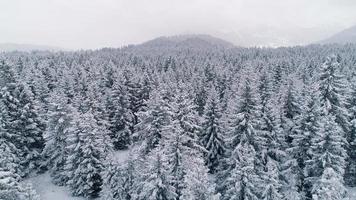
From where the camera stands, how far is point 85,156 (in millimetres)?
36156

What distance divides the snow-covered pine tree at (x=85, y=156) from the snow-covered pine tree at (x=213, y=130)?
13.2 metres

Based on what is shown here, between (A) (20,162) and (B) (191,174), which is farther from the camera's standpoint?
(A) (20,162)

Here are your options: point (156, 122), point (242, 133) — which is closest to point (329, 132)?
point (242, 133)

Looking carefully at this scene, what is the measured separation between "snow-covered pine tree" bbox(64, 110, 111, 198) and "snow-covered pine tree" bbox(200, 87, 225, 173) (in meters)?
13.2

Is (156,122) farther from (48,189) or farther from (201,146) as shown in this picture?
(48,189)

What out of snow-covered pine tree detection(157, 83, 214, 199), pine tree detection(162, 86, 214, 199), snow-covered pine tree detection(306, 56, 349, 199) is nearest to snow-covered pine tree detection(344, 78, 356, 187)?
snow-covered pine tree detection(306, 56, 349, 199)

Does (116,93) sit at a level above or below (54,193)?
above

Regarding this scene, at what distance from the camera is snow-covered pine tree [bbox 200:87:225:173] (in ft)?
125

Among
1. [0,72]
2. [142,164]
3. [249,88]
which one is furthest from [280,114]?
[0,72]

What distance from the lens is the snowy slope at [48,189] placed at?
38500mm

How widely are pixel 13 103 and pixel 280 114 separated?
3492 cm

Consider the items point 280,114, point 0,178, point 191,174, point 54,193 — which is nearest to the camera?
point 0,178

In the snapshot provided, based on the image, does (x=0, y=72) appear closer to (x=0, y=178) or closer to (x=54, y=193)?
(x=54, y=193)

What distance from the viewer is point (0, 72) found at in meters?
40.8
